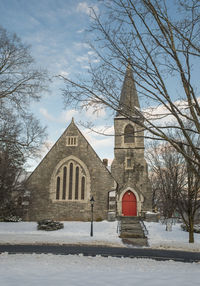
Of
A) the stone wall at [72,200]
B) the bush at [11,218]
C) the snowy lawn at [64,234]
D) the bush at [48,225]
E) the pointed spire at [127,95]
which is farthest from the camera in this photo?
the stone wall at [72,200]

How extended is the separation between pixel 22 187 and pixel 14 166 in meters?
3.20

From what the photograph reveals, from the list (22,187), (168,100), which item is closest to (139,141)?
(22,187)

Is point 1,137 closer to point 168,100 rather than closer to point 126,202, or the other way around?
point 168,100

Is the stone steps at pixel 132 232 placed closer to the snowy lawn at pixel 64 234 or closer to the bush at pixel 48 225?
the snowy lawn at pixel 64 234

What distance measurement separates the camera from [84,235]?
1803cm

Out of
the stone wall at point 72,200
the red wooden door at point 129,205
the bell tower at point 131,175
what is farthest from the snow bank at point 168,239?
the stone wall at point 72,200

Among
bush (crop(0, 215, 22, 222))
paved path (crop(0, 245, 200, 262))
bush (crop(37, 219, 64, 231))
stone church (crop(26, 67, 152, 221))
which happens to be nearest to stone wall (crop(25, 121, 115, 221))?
stone church (crop(26, 67, 152, 221))

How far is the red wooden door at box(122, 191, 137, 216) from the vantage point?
24359 millimetres

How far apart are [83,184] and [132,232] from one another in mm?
7606

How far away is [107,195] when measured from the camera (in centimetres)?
2403

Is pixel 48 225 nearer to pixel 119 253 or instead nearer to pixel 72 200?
pixel 72 200

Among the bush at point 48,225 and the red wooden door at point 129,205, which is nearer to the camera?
the bush at point 48,225

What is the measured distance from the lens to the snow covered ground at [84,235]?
15.1 metres

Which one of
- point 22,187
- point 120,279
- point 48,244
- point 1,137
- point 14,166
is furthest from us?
point 22,187
